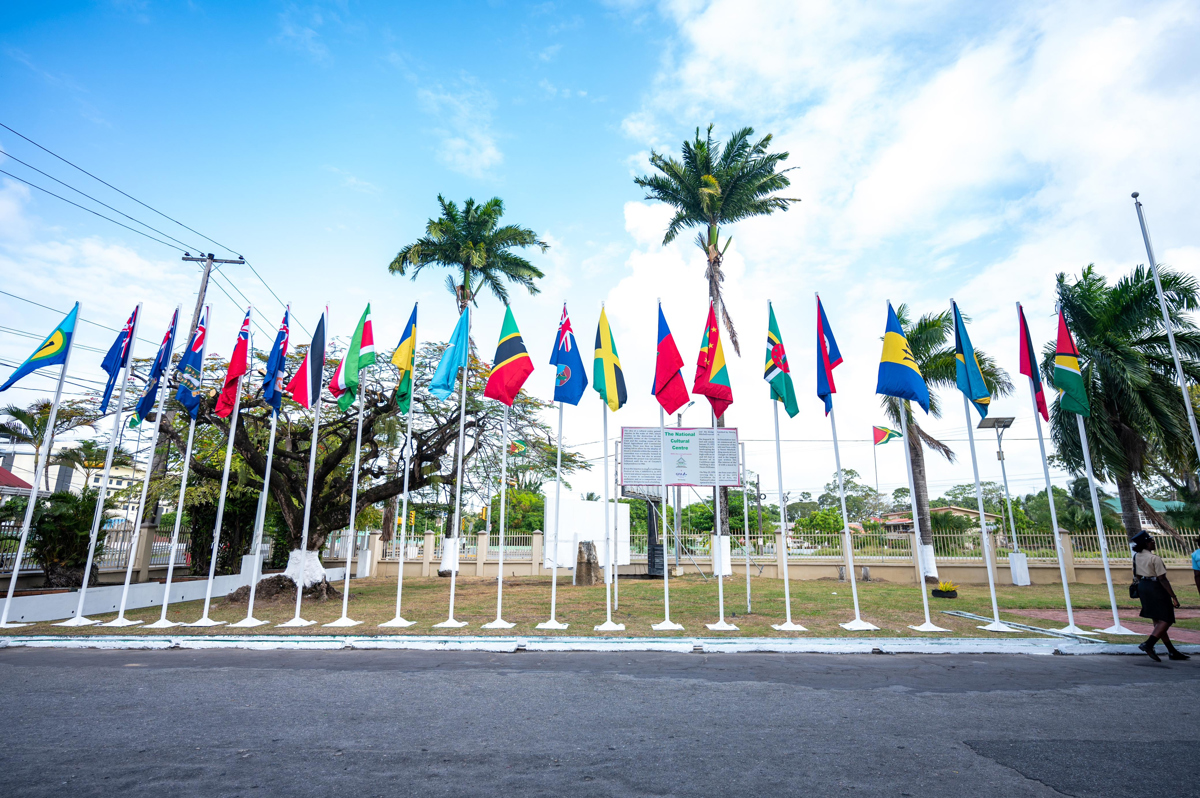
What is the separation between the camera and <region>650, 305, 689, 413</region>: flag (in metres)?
11.7

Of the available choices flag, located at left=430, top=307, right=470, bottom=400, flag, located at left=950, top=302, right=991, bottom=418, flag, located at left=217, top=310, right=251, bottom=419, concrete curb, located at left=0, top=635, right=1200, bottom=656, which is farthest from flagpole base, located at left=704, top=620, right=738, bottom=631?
flag, located at left=217, top=310, right=251, bottom=419

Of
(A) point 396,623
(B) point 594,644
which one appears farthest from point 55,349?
(B) point 594,644

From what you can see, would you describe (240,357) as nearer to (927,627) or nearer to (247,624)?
(247,624)

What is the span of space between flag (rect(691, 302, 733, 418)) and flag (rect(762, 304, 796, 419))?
3.09 feet

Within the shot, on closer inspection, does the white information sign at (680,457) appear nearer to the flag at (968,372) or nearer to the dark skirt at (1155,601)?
the flag at (968,372)

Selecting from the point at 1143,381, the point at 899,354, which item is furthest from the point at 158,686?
the point at 1143,381

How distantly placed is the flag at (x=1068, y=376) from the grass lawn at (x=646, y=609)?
4020 mm

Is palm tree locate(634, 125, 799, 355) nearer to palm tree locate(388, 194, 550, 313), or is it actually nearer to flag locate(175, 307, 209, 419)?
palm tree locate(388, 194, 550, 313)

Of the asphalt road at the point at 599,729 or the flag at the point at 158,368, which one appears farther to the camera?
the flag at the point at 158,368

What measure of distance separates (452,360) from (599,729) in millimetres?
8544

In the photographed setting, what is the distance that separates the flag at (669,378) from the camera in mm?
11727

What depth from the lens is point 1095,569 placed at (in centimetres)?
2192

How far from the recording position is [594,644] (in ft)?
30.5

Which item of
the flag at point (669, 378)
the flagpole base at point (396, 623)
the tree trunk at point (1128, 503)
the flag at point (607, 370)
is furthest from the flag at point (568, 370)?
the tree trunk at point (1128, 503)
